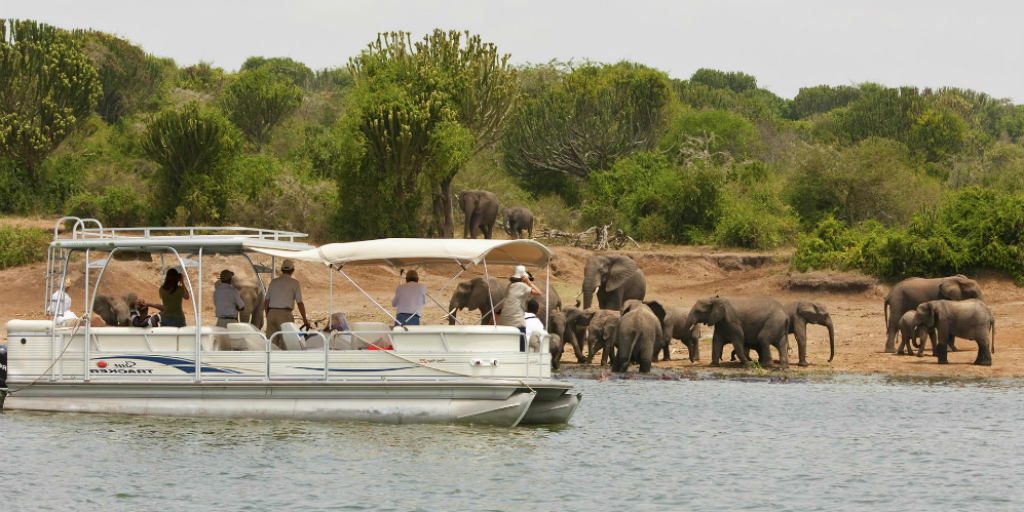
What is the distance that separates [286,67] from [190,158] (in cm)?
7665

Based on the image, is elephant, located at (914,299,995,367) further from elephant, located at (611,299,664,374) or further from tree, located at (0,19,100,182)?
tree, located at (0,19,100,182)

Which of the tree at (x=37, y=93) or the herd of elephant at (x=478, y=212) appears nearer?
the herd of elephant at (x=478, y=212)

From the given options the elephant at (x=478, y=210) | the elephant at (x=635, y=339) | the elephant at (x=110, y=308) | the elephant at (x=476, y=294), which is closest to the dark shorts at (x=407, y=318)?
the elephant at (x=635, y=339)

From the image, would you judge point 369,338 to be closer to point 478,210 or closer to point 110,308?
point 110,308

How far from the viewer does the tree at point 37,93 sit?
48500 mm

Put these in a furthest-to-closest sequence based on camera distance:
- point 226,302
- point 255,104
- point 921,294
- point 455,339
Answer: point 255,104
point 921,294
point 226,302
point 455,339

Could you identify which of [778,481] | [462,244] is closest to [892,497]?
[778,481]

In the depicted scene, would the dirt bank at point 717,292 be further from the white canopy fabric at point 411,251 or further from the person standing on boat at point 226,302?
the person standing on boat at point 226,302

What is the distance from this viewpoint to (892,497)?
58.0 feet

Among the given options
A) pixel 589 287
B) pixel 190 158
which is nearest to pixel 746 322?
pixel 589 287

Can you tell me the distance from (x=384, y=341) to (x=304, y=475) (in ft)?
7.95

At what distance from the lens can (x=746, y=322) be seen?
29.0m

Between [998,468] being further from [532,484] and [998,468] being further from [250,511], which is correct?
[250,511]

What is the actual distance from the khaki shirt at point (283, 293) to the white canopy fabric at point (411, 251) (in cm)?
37
